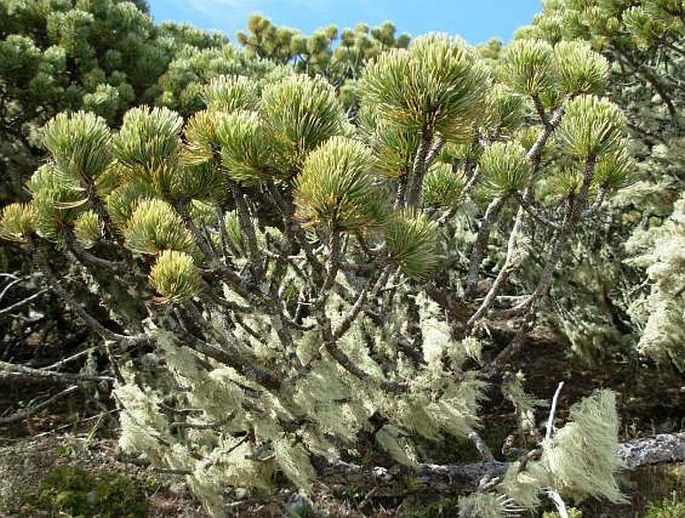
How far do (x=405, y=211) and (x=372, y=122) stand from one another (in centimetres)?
71

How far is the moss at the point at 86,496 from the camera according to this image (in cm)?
429

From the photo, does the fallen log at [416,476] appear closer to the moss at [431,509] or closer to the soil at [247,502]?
the soil at [247,502]

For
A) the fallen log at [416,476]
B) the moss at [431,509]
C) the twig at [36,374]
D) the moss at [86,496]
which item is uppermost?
the twig at [36,374]

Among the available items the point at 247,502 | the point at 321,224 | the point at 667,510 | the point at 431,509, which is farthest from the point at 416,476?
the point at 321,224

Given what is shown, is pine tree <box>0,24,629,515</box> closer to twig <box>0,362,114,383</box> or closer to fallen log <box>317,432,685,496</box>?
fallen log <box>317,432,685,496</box>

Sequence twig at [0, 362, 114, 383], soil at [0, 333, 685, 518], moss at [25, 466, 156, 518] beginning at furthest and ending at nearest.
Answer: soil at [0, 333, 685, 518] < moss at [25, 466, 156, 518] < twig at [0, 362, 114, 383]

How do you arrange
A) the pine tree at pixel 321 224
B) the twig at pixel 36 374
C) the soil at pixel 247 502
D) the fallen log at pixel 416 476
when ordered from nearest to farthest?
the pine tree at pixel 321 224, the fallen log at pixel 416 476, the twig at pixel 36 374, the soil at pixel 247 502

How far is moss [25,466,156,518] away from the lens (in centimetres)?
429

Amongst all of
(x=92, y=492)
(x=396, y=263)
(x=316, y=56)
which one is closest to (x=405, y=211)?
(x=396, y=263)

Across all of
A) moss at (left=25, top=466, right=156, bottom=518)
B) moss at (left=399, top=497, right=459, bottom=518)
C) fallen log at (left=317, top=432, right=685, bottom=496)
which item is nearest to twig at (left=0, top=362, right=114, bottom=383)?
moss at (left=25, top=466, right=156, bottom=518)

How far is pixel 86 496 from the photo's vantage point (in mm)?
4395

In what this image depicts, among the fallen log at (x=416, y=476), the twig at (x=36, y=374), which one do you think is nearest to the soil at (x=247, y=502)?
the twig at (x=36, y=374)

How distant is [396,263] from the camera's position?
2.08 meters

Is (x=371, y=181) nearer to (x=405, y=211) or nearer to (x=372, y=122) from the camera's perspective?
(x=405, y=211)
